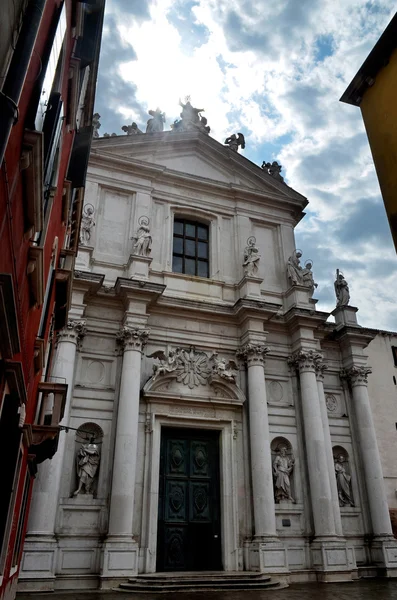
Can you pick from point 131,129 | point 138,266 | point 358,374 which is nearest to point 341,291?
point 358,374

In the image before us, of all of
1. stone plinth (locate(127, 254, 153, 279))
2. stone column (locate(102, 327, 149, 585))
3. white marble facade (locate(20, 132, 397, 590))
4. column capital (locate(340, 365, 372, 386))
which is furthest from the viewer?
column capital (locate(340, 365, 372, 386))

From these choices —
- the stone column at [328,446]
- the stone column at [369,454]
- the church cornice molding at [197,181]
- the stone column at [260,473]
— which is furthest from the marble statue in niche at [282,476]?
the church cornice molding at [197,181]

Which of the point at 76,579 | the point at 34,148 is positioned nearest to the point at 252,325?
the point at 76,579

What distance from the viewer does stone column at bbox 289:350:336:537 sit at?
13.1m

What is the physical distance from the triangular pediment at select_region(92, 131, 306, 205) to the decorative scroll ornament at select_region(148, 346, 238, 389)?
6816mm

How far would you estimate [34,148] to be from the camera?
3650 millimetres

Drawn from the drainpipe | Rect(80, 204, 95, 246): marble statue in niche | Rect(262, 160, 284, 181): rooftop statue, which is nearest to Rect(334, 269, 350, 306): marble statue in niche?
Rect(262, 160, 284, 181): rooftop statue

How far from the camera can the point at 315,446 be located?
1386 centimetres

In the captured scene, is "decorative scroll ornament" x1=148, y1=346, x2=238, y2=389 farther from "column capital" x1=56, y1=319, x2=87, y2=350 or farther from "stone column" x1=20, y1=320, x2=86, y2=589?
"stone column" x1=20, y1=320, x2=86, y2=589

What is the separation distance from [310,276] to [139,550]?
10.1 m

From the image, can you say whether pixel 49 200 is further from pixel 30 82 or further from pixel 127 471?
pixel 127 471

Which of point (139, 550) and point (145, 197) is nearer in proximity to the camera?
point (139, 550)

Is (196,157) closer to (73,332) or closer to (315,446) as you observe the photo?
(73,332)

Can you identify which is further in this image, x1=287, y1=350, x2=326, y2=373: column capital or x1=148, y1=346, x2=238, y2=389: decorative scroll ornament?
x1=287, y1=350, x2=326, y2=373: column capital
